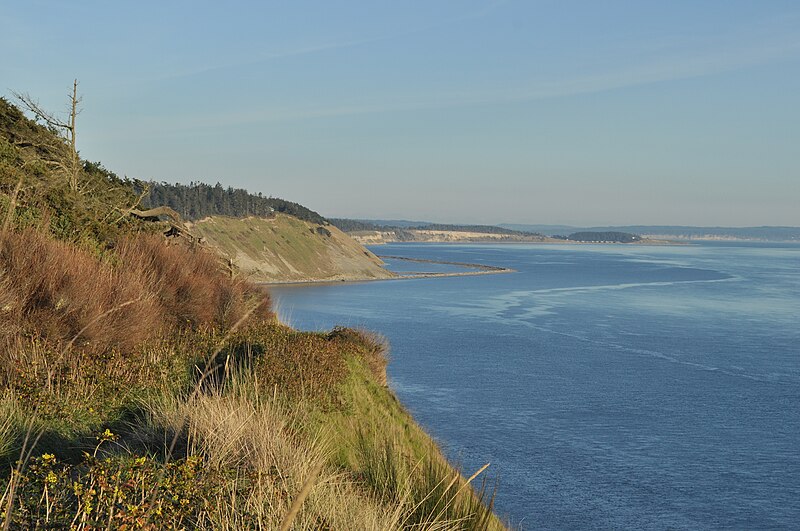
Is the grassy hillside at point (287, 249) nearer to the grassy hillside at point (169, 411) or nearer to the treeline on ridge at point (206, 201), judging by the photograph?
the treeline on ridge at point (206, 201)

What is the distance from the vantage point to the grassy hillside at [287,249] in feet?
446

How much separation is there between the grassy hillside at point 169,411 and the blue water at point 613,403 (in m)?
2.80

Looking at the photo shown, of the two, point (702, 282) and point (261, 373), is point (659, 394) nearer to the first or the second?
point (261, 373)

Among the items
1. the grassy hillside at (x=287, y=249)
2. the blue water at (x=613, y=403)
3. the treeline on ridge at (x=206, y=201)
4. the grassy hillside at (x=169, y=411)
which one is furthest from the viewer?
the treeline on ridge at (x=206, y=201)

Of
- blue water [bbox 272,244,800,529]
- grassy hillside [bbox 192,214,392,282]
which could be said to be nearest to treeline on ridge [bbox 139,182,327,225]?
grassy hillside [bbox 192,214,392,282]

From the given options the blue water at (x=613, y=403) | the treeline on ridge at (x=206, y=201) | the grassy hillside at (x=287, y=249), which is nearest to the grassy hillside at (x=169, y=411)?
the blue water at (x=613, y=403)

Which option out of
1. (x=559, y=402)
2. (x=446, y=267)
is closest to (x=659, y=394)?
(x=559, y=402)

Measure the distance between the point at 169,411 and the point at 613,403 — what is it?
32.0m

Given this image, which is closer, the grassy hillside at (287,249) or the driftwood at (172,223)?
the driftwood at (172,223)

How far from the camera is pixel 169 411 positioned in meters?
9.98

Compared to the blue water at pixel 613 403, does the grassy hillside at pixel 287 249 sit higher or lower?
higher

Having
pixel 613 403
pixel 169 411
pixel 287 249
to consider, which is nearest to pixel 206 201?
pixel 287 249

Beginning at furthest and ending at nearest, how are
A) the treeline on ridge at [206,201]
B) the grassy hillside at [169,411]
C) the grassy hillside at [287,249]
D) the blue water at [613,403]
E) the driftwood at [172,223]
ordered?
the treeline on ridge at [206,201] → the grassy hillside at [287,249] → the driftwood at [172,223] → the blue water at [613,403] → the grassy hillside at [169,411]

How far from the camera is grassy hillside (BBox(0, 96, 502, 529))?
6.18 m
